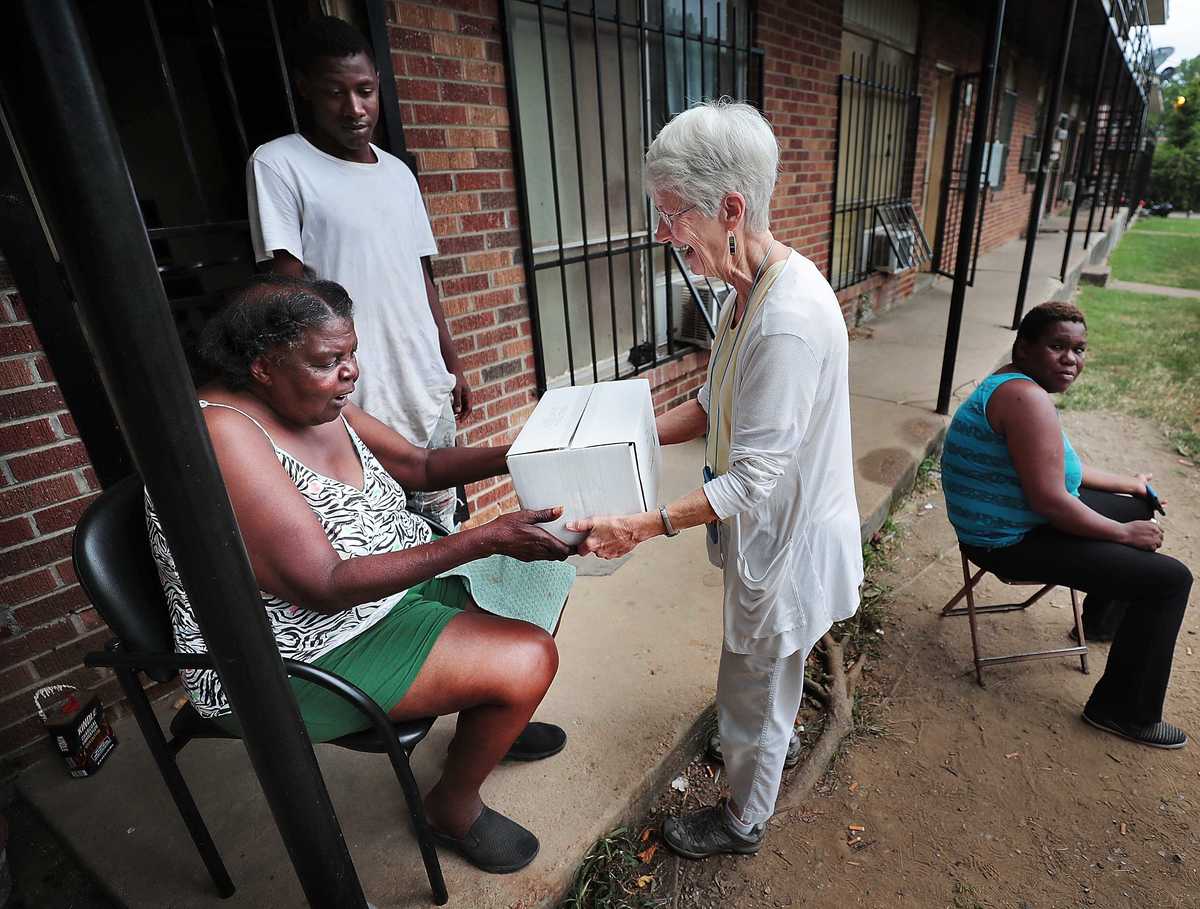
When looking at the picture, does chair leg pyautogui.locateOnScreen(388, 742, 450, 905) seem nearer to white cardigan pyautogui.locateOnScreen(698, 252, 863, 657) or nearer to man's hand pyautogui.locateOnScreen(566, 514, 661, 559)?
man's hand pyautogui.locateOnScreen(566, 514, 661, 559)

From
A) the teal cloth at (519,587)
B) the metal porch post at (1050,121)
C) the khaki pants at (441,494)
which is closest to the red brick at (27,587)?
the khaki pants at (441,494)

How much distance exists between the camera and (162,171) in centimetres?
262

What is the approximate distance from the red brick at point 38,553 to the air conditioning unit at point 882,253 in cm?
649

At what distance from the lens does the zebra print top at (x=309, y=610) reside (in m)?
1.32

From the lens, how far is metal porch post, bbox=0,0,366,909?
0.57m

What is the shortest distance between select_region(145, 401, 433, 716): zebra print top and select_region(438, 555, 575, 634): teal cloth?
0.27 meters

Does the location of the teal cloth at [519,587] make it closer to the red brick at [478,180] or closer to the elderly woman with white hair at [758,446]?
the elderly woman with white hair at [758,446]

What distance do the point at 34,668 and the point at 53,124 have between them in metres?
1.99

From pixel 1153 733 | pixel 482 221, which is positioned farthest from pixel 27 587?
pixel 1153 733

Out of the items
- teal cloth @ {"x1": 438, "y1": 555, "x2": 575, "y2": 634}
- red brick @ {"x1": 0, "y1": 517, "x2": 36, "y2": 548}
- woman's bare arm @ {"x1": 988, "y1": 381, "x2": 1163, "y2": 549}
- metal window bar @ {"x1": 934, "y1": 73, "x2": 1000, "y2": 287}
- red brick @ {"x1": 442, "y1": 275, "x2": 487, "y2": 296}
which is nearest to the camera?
teal cloth @ {"x1": 438, "y1": 555, "x2": 575, "y2": 634}

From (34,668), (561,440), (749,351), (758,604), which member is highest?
(749,351)

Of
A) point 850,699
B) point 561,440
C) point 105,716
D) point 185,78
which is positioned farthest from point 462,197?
point 850,699

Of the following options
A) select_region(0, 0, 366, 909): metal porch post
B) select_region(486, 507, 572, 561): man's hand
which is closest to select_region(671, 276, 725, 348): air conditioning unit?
select_region(486, 507, 572, 561): man's hand

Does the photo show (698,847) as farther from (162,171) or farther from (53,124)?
(162,171)
